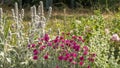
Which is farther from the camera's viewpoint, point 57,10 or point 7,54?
point 57,10

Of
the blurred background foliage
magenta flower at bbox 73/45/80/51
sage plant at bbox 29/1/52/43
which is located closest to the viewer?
magenta flower at bbox 73/45/80/51

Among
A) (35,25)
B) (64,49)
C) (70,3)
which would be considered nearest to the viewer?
(64,49)

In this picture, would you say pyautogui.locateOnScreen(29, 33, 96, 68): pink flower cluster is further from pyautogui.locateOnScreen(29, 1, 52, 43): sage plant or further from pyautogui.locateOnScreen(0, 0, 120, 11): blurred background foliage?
pyautogui.locateOnScreen(0, 0, 120, 11): blurred background foliage

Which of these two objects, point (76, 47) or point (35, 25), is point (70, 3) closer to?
point (35, 25)

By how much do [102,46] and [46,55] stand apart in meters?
0.93

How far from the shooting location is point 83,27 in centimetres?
522

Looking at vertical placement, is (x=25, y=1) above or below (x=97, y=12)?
below

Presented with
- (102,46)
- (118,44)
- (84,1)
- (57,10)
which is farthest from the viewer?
(84,1)

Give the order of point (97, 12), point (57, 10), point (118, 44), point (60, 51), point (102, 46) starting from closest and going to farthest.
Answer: point (60, 51), point (102, 46), point (118, 44), point (97, 12), point (57, 10)

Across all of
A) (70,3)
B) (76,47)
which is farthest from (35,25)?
(70,3)

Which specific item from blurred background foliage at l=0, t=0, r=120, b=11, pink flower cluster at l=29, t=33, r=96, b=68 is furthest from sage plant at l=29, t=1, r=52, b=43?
Result: blurred background foliage at l=0, t=0, r=120, b=11

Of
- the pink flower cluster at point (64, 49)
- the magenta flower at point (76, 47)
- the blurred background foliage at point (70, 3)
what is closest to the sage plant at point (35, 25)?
the pink flower cluster at point (64, 49)

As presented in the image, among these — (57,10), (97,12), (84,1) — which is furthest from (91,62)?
(84,1)

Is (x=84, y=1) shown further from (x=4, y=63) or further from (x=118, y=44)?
(x=4, y=63)
